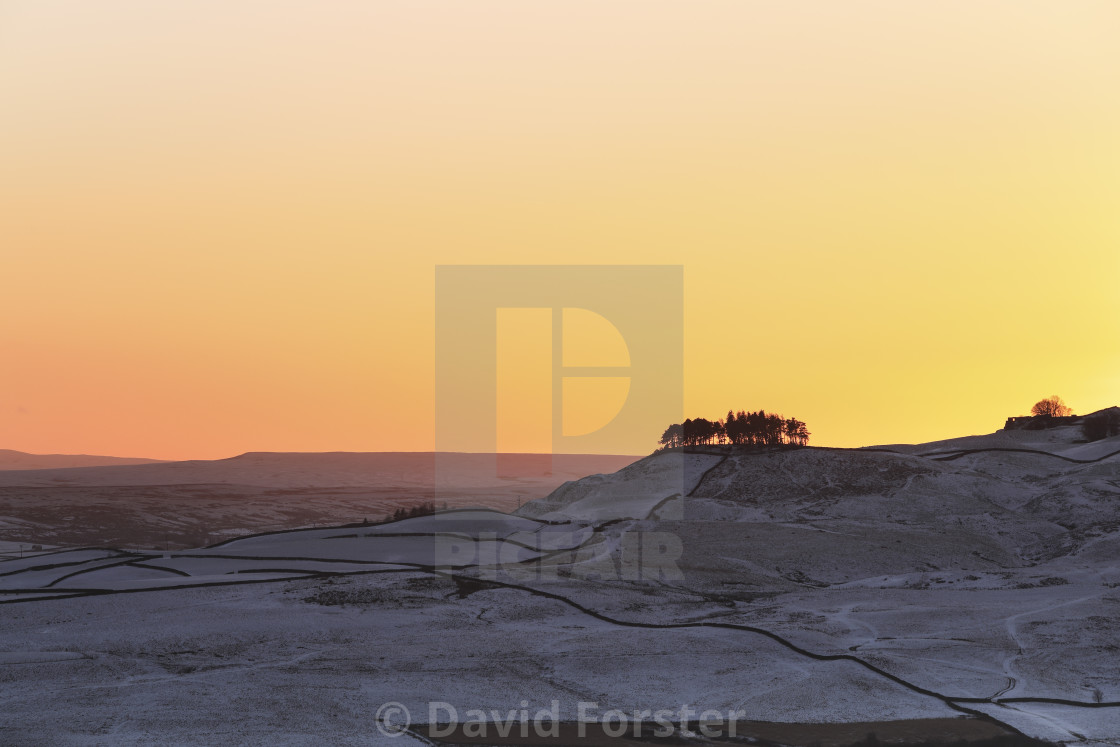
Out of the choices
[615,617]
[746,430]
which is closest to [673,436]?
[746,430]

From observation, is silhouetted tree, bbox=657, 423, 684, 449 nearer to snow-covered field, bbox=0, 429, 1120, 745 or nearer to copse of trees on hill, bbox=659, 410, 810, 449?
copse of trees on hill, bbox=659, 410, 810, 449

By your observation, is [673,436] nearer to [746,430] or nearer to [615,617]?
[746,430]

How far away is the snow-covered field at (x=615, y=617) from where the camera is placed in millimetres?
22312

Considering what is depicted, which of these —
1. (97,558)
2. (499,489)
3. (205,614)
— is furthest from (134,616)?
(499,489)

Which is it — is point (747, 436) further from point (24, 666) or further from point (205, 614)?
point (24, 666)

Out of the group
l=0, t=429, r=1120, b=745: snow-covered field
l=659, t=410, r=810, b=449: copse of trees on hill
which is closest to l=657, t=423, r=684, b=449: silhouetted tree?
l=659, t=410, r=810, b=449: copse of trees on hill

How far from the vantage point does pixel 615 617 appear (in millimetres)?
32688

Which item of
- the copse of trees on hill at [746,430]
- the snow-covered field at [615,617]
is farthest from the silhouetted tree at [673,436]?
the snow-covered field at [615,617]

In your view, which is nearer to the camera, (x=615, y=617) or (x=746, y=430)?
(x=615, y=617)

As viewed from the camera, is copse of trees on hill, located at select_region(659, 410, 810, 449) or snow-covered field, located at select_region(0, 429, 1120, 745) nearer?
snow-covered field, located at select_region(0, 429, 1120, 745)

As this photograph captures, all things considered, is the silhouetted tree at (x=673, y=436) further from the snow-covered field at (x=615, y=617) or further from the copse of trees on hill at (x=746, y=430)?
the snow-covered field at (x=615, y=617)

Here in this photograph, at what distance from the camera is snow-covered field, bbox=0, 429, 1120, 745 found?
2231 centimetres

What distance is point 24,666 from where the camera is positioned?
83.5 ft

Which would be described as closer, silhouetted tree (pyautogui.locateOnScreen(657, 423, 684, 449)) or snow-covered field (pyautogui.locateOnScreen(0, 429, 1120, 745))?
snow-covered field (pyautogui.locateOnScreen(0, 429, 1120, 745))
